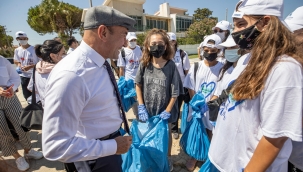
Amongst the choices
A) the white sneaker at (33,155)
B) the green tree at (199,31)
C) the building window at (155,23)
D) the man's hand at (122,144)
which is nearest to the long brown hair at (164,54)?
the man's hand at (122,144)

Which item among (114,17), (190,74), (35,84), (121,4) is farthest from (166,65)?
(121,4)

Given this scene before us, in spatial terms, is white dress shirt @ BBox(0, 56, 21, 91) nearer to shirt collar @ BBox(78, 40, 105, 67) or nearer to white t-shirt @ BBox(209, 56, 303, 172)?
shirt collar @ BBox(78, 40, 105, 67)

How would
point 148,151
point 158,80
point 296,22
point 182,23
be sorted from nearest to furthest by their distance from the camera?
point 296,22 → point 148,151 → point 158,80 → point 182,23

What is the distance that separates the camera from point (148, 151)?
1.99 m

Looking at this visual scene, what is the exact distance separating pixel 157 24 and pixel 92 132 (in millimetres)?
32117

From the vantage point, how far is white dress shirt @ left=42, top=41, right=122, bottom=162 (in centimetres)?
98

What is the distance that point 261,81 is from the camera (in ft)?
3.05

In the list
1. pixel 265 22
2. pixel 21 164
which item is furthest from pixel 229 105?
pixel 21 164

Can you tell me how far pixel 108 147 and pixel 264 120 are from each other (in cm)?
94

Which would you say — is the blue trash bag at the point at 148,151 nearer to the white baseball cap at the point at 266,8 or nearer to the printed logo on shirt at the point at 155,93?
the printed logo on shirt at the point at 155,93

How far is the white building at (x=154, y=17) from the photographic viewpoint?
25331 mm

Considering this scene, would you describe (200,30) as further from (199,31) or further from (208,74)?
(208,74)

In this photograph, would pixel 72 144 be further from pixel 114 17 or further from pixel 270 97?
pixel 270 97

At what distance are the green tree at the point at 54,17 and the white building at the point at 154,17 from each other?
16.2ft
